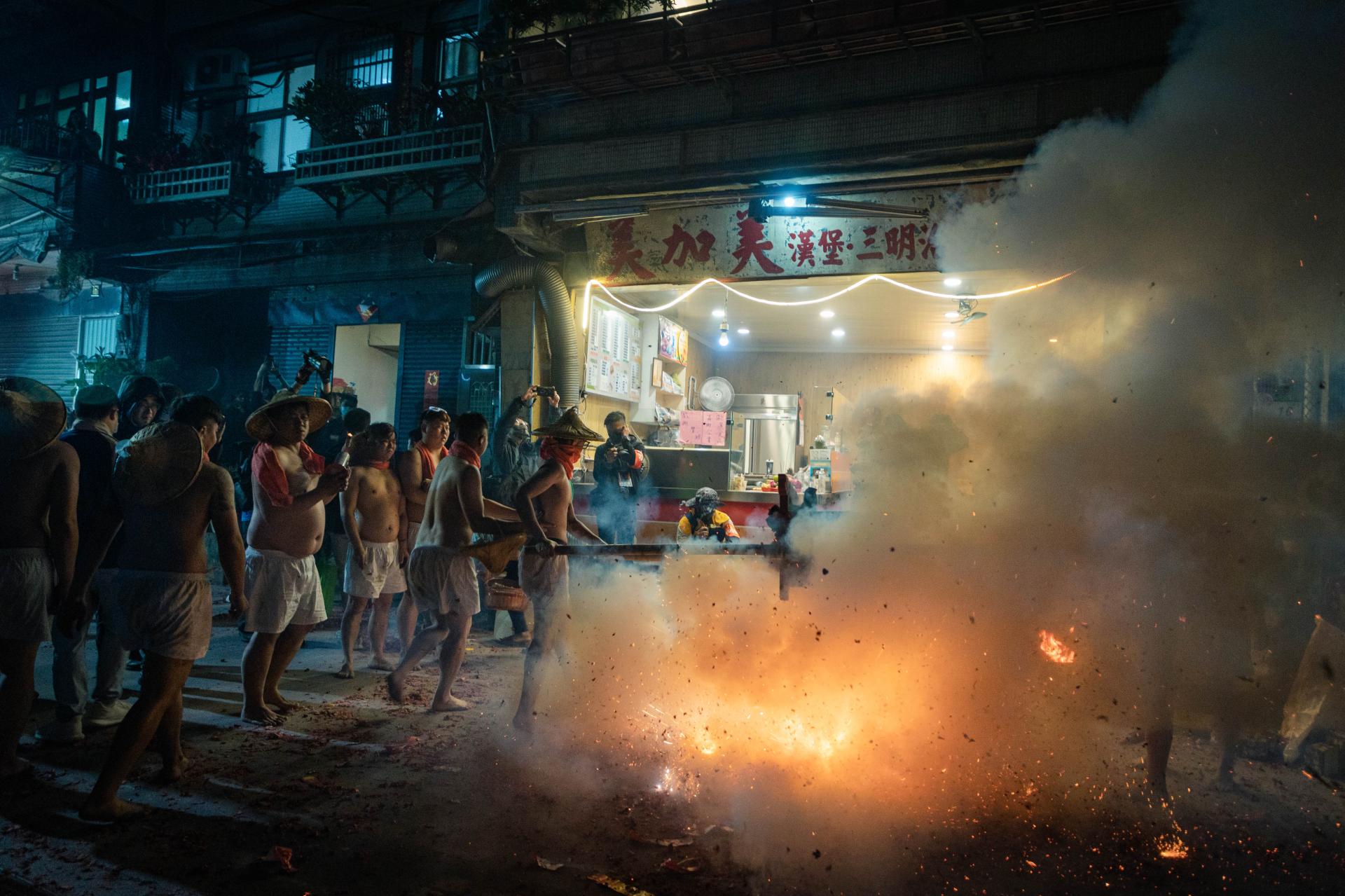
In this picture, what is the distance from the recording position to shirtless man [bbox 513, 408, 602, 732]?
5141 millimetres

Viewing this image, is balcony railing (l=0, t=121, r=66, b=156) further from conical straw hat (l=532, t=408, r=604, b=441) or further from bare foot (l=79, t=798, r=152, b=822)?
bare foot (l=79, t=798, r=152, b=822)

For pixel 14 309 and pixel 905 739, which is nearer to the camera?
pixel 905 739

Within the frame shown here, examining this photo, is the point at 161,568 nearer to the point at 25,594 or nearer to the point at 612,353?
the point at 25,594

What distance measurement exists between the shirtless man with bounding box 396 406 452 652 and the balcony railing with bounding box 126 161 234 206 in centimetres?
979

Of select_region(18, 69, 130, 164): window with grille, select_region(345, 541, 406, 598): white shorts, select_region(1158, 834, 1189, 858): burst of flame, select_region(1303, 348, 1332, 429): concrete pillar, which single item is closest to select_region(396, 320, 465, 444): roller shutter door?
select_region(345, 541, 406, 598): white shorts

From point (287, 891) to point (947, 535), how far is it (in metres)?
4.01

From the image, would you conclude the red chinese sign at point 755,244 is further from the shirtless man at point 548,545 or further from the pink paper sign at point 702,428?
the shirtless man at point 548,545

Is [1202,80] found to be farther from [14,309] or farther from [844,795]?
[14,309]

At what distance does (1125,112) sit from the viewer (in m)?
7.08

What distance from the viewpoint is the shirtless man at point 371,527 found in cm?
641

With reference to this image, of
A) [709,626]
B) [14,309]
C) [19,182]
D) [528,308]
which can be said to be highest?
[19,182]

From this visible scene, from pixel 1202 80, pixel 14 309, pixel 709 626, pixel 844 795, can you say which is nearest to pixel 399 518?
pixel 709 626

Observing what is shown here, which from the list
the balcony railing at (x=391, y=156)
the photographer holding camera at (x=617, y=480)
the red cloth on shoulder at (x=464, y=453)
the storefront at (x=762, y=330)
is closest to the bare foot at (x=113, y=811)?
the red cloth on shoulder at (x=464, y=453)

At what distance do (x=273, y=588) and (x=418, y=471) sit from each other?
1888 millimetres
